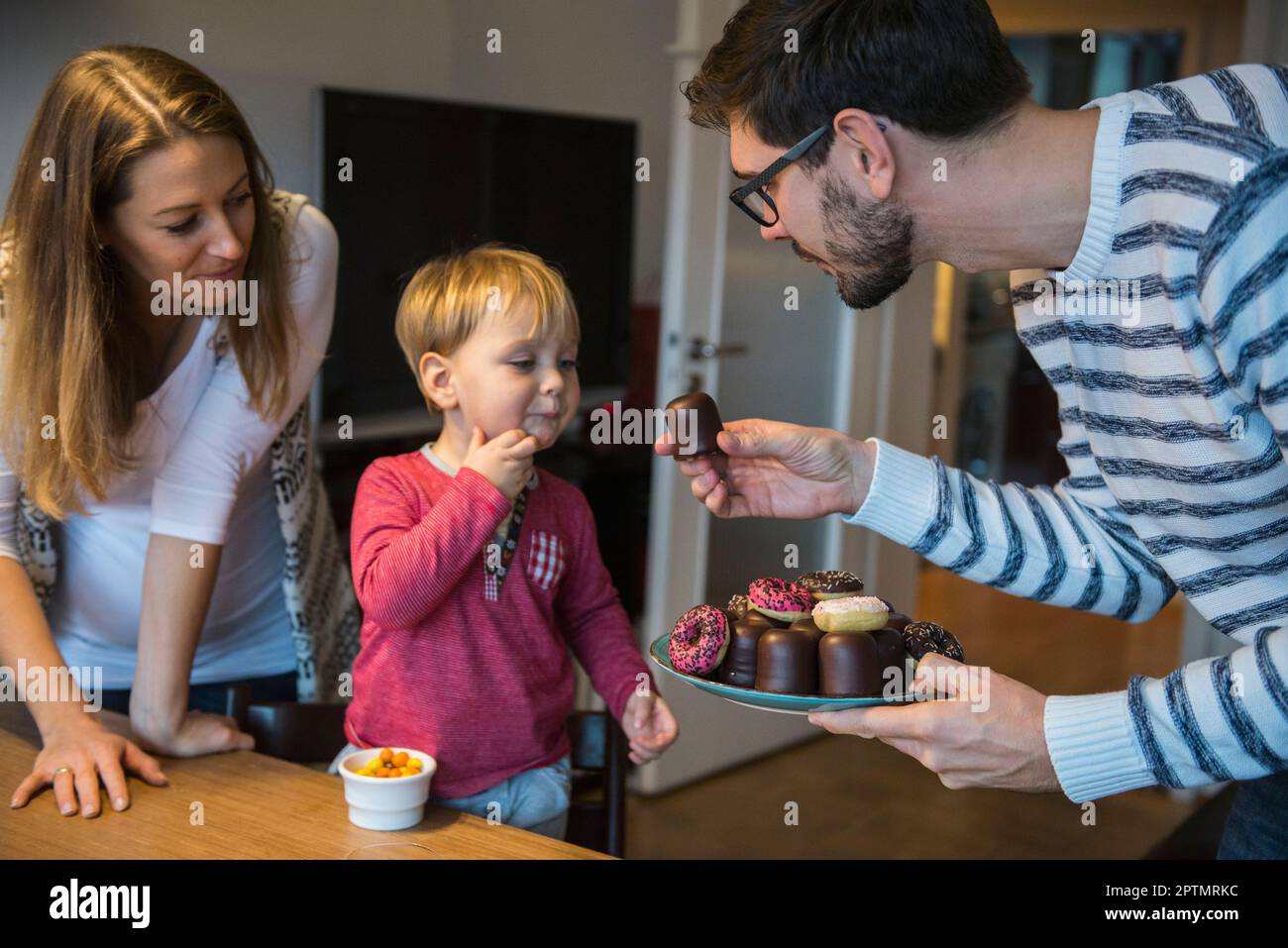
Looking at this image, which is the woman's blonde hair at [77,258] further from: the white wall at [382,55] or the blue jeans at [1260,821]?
the blue jeans at [1260,821]

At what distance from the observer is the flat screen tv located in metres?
3.09

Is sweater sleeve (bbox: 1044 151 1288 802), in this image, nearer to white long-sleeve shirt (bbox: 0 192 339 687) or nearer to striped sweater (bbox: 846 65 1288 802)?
striped sweater (bbox: 846 65 1288 802)

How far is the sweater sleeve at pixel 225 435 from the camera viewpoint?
160 cm

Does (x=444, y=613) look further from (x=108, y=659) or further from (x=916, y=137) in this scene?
(x=916, y=137)

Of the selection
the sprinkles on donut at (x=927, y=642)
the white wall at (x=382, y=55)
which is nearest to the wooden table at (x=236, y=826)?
the sprinkles on donut at (x=927, y=642)

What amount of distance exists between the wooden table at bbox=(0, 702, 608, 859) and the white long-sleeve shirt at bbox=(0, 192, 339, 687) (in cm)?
30

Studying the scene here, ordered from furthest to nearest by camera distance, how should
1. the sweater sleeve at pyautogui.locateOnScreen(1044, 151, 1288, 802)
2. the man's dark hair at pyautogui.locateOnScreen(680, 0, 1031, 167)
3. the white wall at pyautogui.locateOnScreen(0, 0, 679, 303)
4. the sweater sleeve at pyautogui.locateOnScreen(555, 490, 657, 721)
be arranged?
the white wall at pyautogui.locateOnScreen(0, 0, 679, 303) < the sweater sleeve at pyautogui.locateOnScreen(555, 490, 657, 721) < the man's dark hair at pyautogui.locateOnScreen(680, 0, 1031, 167) < the sweater sleeve at pyautogui.locateOnScreen(1044, 151, 1288, 802)

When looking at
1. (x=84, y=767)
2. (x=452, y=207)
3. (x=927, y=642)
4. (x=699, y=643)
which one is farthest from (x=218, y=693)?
(x=452, y=207)

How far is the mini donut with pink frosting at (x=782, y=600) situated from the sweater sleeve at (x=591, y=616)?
185mm

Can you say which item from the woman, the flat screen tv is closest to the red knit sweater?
the woman

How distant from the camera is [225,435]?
1.63 m

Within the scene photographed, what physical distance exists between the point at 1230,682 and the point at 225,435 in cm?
120

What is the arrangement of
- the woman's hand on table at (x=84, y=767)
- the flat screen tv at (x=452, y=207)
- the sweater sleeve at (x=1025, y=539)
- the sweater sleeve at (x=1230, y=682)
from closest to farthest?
1. the sweater sleeve at (x=1230, y=682)
2. the woman's hand on table at (x=84, y=767)
3. the sweater sleeve at (x=1025, y=539)
4. the flat screen tv at (x=452, y=207)
